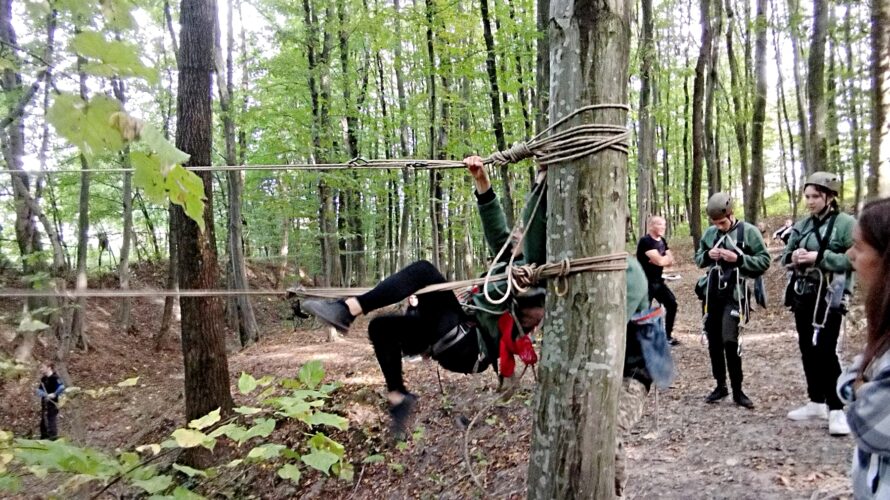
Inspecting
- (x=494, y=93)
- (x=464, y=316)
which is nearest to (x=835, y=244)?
(x=464, y=316)

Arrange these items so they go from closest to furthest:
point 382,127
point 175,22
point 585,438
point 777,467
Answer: point 585,438, point 777,467, point 382,127, point 175,22

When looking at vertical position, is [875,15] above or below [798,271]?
above

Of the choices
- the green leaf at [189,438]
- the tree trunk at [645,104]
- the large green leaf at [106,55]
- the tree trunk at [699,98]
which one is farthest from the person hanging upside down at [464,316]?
the tree trunk at [699,98]

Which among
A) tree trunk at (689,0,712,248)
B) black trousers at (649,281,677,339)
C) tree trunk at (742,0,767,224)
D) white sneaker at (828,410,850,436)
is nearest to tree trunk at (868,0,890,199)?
white sneaker at (828,410,850,436)

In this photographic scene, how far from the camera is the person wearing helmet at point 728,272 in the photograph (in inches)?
186

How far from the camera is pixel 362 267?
21.0 metres

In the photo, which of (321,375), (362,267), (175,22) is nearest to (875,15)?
(321,375)

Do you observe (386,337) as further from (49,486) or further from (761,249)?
(49,486)

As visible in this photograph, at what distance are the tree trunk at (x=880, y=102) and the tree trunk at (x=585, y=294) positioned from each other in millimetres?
4922

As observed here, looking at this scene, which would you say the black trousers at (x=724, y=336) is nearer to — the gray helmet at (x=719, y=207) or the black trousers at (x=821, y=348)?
the black trousers at (x=821, y=348)

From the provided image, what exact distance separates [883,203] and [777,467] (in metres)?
3.04

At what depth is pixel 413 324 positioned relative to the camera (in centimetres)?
329

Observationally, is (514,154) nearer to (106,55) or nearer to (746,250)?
(106,55)

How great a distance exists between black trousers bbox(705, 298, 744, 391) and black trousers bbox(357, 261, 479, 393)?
2981 mm
